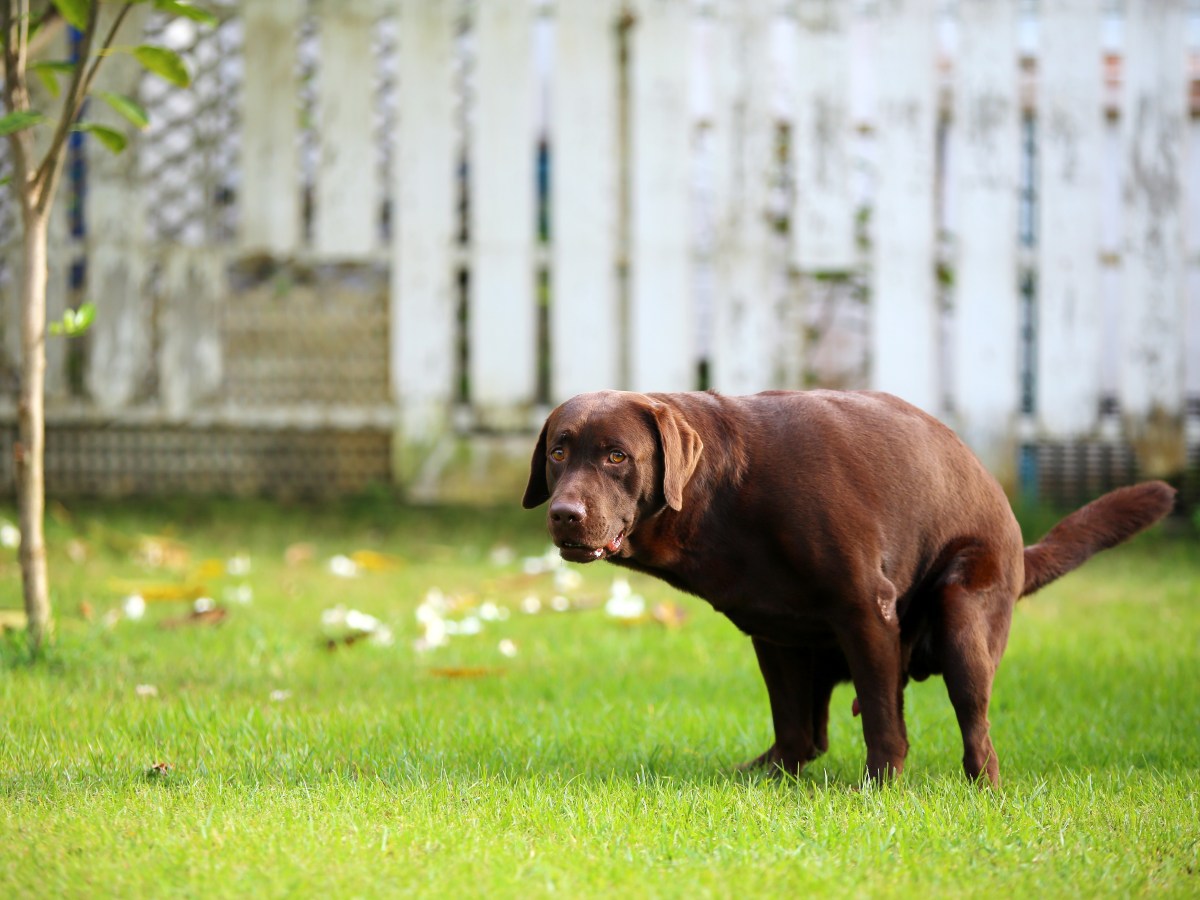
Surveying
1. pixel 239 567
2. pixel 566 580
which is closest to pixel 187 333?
pixel 239 567

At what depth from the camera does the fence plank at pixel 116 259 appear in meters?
9.21

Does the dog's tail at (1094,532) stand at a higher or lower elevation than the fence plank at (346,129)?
lower

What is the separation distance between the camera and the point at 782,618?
3.32 metres

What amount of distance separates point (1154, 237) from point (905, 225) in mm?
1775

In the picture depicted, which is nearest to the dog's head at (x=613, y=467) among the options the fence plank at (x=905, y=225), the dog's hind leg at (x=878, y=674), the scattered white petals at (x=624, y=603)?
the dog's hind leg at (x=878, y=674)

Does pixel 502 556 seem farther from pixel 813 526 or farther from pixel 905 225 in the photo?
pixel 813 526

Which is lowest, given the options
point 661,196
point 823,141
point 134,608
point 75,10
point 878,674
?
point 134,608

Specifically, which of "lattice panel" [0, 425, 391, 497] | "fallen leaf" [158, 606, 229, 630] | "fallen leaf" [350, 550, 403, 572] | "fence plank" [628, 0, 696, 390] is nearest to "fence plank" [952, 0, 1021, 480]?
"fence plank" [628, 0, 696, 390]

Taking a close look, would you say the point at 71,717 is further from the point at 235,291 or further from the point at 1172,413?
the point at 1172,413

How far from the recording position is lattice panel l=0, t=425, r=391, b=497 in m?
9.66

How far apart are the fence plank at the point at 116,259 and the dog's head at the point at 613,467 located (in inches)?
267

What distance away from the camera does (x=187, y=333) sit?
30.5 ft

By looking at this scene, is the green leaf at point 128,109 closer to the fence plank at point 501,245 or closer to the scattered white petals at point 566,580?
the scattered white petals at point 566,580

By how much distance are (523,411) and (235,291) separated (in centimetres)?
235
